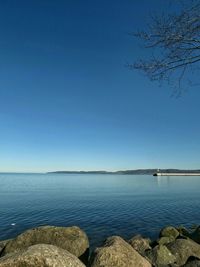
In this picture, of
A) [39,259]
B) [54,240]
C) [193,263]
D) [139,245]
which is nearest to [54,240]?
[54,240]

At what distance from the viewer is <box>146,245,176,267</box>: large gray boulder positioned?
1930 centimetres

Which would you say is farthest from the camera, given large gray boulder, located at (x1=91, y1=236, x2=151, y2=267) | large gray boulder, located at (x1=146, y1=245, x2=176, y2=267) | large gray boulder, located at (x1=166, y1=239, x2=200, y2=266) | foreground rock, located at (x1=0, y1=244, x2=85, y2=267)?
large gray boulder, located at (x1=166, y1=239, x2=200, y2=266)

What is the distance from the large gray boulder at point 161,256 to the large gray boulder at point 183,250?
0.46m

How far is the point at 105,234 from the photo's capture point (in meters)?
33.1

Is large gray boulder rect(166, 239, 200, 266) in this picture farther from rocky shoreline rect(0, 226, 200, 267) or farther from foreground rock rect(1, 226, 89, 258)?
foreground rock rect(1, 226, 89, 258)

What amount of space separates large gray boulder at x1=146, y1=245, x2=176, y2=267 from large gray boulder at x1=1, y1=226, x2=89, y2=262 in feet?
13.7

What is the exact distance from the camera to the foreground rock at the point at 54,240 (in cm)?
1841

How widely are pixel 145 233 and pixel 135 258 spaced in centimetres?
1954

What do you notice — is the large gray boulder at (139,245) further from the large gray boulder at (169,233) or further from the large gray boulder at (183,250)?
the large gray boulder at (169,233)

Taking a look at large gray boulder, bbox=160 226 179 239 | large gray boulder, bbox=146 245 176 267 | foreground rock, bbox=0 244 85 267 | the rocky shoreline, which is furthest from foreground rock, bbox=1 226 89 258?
large gray boulder, bbox=160 226 179 239

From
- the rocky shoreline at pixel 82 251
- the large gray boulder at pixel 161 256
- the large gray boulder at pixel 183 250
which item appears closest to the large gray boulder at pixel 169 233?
the rocky shoreline at pixel 82 251

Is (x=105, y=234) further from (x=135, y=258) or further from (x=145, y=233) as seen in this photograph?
(x=135, y=258)

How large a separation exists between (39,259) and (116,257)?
17.0 feet

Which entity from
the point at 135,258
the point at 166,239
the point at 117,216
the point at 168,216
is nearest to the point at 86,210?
the point at 117,216
